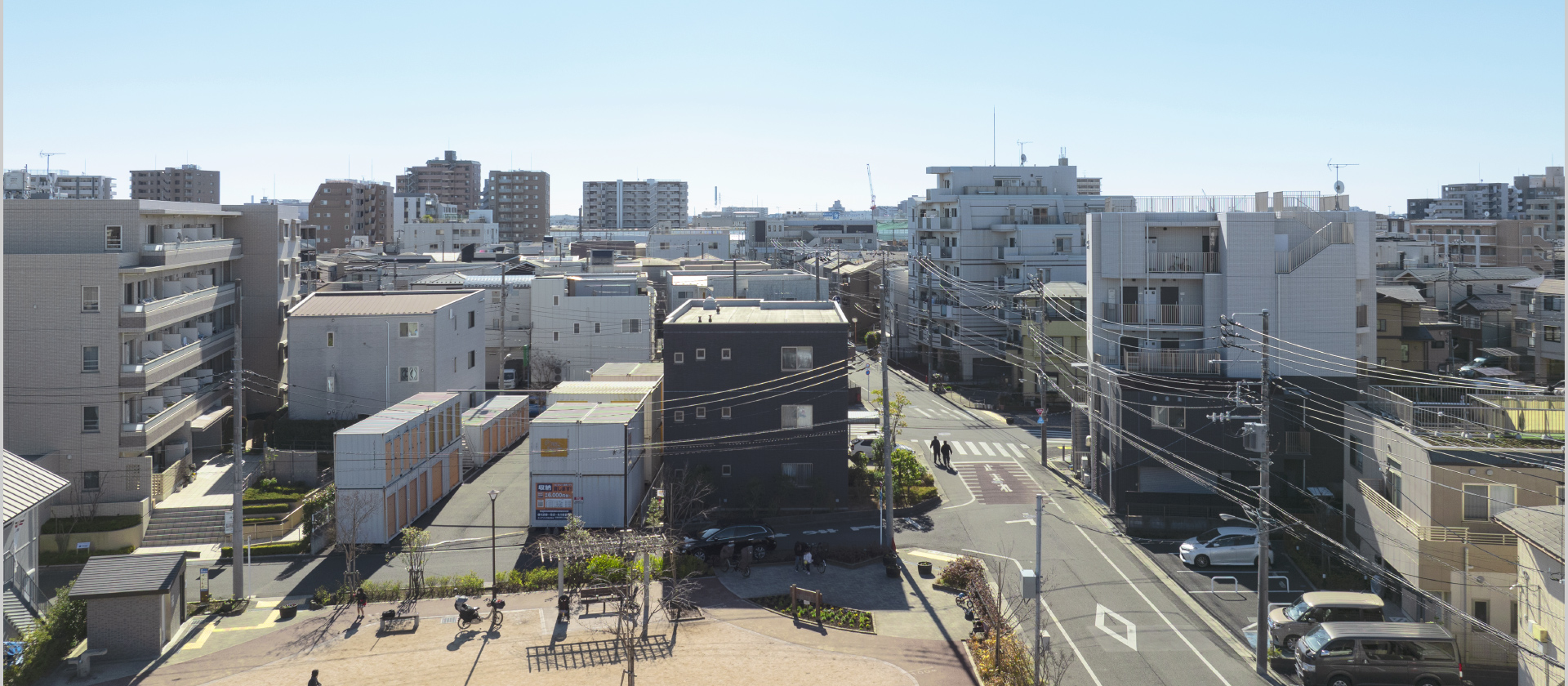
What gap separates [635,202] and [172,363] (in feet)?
424

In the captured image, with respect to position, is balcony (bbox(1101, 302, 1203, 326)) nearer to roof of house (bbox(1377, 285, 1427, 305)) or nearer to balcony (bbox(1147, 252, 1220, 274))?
balcony (bbox(1147, 252, 1220, 274))

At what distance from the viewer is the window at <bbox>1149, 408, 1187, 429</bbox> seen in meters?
30.7

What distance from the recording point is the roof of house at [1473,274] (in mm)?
56594

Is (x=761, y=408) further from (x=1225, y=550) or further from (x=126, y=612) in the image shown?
(x=126, y=612)

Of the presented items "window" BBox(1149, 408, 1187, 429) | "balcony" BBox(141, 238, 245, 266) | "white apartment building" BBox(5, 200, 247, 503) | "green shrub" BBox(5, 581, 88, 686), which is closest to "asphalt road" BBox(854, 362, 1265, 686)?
"window" BBox(1149, 408, 1187, 429)

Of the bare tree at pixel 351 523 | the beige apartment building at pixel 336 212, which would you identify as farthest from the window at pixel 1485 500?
the beige apartment building at pixel 336 212

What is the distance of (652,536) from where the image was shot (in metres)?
23.1

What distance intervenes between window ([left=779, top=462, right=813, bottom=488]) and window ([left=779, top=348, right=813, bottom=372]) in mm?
2826

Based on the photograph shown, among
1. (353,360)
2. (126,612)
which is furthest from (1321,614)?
(353,360)

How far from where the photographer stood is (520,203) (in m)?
130

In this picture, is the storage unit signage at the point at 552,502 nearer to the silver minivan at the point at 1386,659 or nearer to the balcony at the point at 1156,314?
the balcony at the point at 1156,314

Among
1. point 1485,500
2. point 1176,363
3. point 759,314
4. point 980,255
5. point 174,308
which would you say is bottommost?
point 1485,500

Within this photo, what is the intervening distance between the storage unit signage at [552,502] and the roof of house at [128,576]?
9.22 m

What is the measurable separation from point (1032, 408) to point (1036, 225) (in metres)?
13.7
